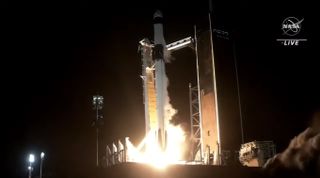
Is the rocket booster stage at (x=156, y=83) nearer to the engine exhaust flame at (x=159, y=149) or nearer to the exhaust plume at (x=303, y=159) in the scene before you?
the engine exhaust flame at (x=159, y=149)

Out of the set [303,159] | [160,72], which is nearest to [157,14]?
[160,72]

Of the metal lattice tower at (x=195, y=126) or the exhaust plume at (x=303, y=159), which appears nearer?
the exhaust plume at (x=303, y=159)

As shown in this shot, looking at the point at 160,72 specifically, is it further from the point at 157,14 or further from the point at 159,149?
the point at 159,149

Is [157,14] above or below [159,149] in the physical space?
above

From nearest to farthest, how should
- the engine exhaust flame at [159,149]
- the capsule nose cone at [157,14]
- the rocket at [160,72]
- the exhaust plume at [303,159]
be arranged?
1. the exhaust plume at [303,159]
2. the engine exhaust flame at [159,149]
3. the rocket at [160,72]
4. the capsule nose cone at [157,14]

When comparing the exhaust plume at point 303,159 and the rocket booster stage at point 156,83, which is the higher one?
the rocket booster stage at point 156,83

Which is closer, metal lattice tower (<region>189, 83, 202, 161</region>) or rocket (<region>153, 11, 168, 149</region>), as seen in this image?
rocket (<region>153, 11, 168, 149</region>)

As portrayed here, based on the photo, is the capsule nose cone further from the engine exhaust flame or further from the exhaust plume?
the exhaust plume

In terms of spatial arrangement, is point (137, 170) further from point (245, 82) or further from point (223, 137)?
point (245, 82)

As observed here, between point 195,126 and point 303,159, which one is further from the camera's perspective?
point 195,126

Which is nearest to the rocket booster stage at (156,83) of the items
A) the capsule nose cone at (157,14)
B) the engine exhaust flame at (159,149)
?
the capsule nose cone at (157,14)

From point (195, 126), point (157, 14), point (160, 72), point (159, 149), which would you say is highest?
point (157, 14)

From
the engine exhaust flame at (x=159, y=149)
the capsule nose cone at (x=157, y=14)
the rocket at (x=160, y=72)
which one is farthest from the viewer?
the capsule nose cone at (x=157, y=14)

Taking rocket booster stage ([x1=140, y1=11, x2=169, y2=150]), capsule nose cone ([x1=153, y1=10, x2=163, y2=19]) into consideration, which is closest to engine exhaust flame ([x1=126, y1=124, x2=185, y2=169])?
rocket booster stage ([x1=140, y1=11, x2=169, y2=150])
